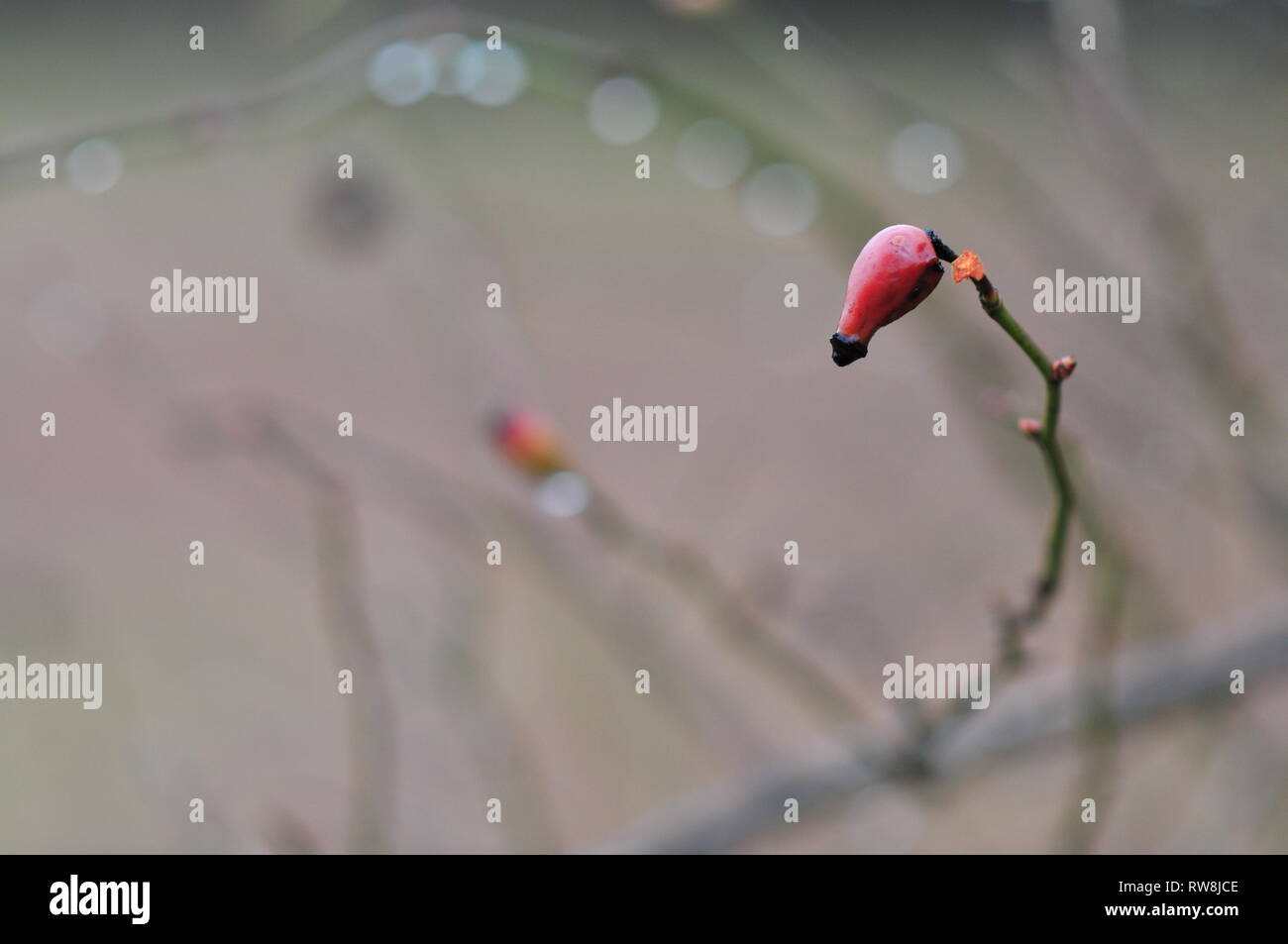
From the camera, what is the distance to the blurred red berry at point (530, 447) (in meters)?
0.94

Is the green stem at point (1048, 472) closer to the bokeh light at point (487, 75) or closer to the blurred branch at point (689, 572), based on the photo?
the blurred branch at point (689, 572)

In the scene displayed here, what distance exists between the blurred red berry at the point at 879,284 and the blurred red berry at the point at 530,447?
51cm

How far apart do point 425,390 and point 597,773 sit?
1313 mm

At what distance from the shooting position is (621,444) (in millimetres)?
2797

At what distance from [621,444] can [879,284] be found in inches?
92.8

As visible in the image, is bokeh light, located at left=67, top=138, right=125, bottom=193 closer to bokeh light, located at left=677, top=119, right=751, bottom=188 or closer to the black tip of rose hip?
bokeh light, located at left=677, top=119, right=751, bottom=188

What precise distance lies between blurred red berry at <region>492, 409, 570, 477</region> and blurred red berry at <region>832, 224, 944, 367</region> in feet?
1.68

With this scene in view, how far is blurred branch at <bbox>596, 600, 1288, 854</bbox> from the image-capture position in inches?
36.5

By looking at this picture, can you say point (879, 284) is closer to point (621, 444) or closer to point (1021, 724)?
point (1021, 724)

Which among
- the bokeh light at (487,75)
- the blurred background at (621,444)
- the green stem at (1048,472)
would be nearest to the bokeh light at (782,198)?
the blurred background at (621,444)

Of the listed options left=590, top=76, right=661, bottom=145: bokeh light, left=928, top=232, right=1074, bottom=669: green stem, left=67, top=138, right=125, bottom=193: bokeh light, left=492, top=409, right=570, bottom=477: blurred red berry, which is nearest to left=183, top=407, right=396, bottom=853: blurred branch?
left=492, top=409, right=570, bottom=477: blurred red berry

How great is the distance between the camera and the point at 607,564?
1303 mm

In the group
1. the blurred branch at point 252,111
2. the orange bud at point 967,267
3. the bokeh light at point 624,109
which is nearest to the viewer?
the orange bud at point 967,267

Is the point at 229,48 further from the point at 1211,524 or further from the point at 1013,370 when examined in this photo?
the point at 1211,524
